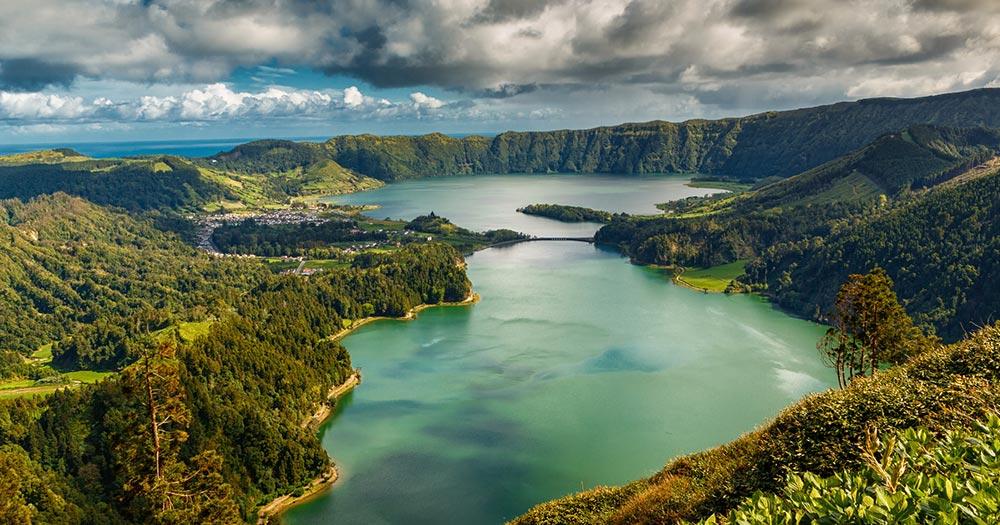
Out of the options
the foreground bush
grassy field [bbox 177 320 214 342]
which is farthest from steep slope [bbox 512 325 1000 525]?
grassy field [bbox 177 320 214 342]

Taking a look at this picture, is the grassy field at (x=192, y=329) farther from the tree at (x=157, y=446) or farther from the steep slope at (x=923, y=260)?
the steep slope at (x=923, y=260)

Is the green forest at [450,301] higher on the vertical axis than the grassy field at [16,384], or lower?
higher

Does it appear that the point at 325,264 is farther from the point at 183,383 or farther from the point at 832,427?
the point at 832,427

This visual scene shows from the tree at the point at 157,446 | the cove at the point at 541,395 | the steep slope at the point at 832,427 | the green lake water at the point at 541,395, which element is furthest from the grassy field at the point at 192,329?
the steep slope at the point at 832,427

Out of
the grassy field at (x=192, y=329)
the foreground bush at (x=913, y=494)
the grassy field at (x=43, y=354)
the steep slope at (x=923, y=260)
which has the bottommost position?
the grassy field at (x=43, y=354)

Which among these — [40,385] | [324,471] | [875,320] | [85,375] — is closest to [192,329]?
[85,375]

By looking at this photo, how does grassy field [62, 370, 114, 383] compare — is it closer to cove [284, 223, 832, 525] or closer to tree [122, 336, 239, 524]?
cove [284, 223, 832, 525]
